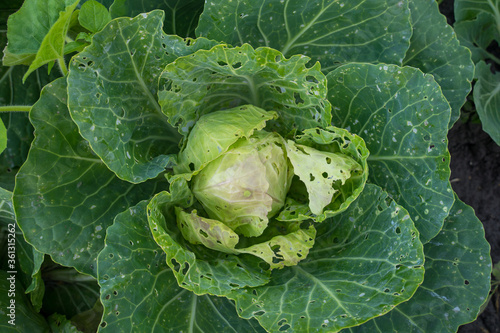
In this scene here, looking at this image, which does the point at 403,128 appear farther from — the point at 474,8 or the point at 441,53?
the point at 474,8

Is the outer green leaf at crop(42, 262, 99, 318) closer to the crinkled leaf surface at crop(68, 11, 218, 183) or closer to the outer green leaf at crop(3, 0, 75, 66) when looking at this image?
the crinkled leaf surface at crop(68, 11, 218, 183)

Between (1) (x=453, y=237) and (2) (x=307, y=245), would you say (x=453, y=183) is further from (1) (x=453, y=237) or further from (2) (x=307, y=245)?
(2) (x=307, y=245)

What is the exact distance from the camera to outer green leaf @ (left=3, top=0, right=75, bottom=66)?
192 cm

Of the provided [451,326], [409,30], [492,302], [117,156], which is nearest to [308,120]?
[409,30]

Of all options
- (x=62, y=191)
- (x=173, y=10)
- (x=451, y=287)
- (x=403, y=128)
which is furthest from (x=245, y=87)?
(x=451, y=287)

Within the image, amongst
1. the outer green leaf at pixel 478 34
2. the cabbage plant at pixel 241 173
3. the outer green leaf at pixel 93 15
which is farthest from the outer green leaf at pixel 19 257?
the outer green leaf at pixel 478 34

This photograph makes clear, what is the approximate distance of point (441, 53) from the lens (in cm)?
254

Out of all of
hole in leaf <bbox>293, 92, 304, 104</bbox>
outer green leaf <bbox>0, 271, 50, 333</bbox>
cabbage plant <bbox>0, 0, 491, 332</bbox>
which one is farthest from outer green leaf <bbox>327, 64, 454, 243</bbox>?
outer green leaf <bbox>0, 271, 50, 333</bbox>

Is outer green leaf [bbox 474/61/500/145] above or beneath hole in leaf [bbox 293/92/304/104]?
beneath

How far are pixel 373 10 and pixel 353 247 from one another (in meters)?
1.17

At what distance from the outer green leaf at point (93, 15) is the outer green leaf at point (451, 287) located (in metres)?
1.97

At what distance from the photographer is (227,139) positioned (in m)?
1.90

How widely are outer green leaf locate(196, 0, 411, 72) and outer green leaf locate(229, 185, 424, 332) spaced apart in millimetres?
747

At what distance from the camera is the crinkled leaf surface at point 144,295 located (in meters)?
1.87
